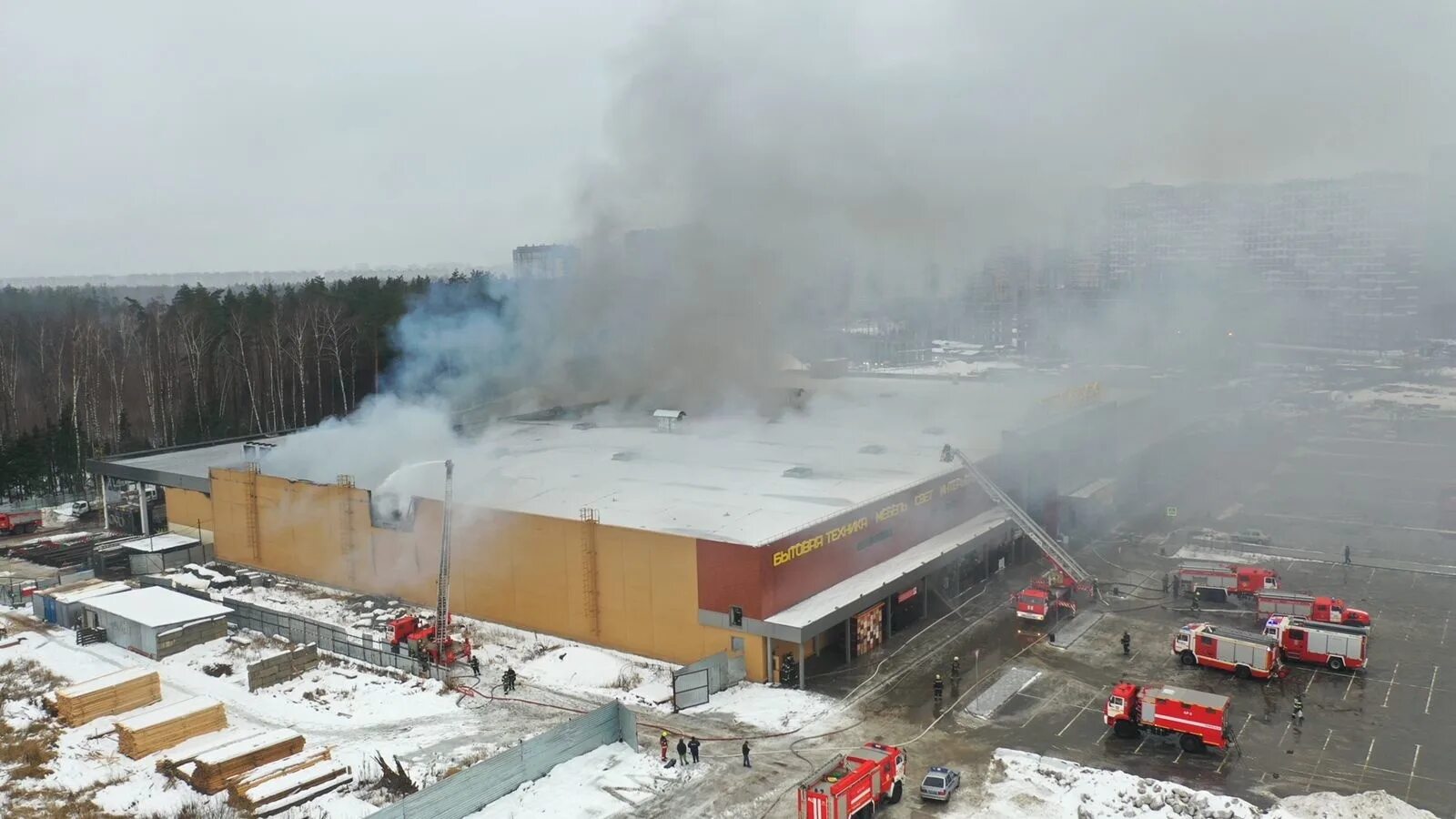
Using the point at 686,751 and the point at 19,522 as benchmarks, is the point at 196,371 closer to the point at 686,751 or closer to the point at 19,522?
the point at 19,522

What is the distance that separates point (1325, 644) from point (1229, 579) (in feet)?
18.1

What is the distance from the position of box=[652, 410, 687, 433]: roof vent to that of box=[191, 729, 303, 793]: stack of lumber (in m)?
22.3

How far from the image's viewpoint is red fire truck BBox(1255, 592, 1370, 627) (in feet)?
78.0

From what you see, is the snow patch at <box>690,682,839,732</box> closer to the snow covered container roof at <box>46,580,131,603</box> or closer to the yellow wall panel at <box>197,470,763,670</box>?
the yellow wall panel at <box>197,470,763,670</box>

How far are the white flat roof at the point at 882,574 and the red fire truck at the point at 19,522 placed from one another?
35130 mm

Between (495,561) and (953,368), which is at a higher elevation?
(953,368)

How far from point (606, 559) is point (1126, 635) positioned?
1257 centimetres

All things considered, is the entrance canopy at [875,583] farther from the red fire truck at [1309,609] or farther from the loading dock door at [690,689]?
the red fire truck at [1309,609]

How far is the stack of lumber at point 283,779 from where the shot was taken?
16.2 m

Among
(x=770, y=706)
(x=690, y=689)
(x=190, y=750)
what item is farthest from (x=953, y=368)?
(x=190, y=750)

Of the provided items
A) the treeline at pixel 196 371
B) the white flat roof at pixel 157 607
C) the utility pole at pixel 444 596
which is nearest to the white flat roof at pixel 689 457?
the utility pole at pixel 444 596

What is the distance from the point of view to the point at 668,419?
129ft

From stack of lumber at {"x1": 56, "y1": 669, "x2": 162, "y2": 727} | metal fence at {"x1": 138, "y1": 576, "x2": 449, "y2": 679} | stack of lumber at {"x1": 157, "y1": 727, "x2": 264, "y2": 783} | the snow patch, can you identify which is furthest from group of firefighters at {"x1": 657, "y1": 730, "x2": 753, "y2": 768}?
stack of lumber at {"x1": 56, "y1": 669, "x2": 162, "y2": 727}

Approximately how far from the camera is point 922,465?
3034 centimetres
